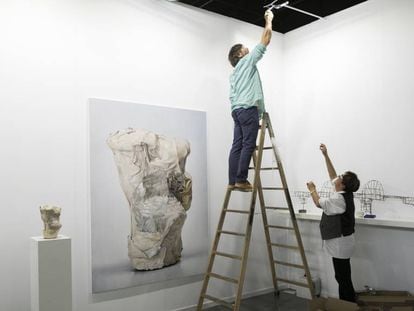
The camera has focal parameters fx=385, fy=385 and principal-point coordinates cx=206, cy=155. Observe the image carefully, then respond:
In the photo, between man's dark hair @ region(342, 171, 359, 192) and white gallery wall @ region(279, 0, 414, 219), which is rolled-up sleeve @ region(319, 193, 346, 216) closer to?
man's dark hair @ region(342, 171, 359, 192)

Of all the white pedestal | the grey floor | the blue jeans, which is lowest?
the grey floor

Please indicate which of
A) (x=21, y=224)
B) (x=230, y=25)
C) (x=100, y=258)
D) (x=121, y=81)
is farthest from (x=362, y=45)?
(x=21, y=224)

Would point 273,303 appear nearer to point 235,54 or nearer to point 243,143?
point 243,143

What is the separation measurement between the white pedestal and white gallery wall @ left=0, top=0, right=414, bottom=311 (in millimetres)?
571

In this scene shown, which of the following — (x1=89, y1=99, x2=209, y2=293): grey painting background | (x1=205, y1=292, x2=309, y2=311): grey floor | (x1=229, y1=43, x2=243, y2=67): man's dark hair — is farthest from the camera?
(x1=205, y1=292, x2=309, y2=311): grey floor

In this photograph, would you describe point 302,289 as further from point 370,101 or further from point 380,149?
point 370,101

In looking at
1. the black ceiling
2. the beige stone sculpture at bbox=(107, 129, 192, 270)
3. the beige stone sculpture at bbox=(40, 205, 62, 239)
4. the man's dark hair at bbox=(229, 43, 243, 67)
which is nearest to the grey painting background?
the beige stone sculpture at bbox=(107, 129, 192, 270)

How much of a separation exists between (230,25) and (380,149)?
230 centimetres

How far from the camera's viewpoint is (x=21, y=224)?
322cm

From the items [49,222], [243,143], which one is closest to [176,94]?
[243,143]

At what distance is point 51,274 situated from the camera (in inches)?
109

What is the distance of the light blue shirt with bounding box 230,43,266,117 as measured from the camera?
3.88m

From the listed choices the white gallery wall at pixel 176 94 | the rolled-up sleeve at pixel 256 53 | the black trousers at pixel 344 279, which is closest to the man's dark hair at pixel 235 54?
the rolled-up sleeve at pixel 256 53

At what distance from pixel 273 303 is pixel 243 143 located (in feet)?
6.53
